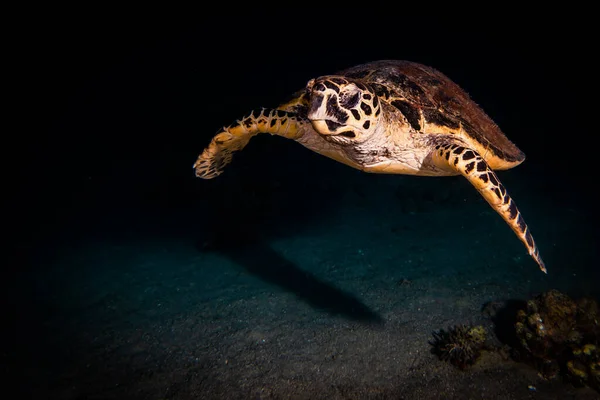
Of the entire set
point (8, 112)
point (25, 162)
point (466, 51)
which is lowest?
point (25, 162)

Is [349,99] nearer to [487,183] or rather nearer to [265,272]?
[487,183]

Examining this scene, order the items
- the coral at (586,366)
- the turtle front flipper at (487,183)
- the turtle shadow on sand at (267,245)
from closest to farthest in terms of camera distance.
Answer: the turtle front flipper at (487,183)
the coral at (586,366)
the turtle shadow on sand at (267,245)

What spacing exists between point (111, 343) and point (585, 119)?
37249 mm

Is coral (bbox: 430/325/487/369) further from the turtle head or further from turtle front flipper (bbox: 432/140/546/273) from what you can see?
the turtle head

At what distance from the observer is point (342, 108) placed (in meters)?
2.60

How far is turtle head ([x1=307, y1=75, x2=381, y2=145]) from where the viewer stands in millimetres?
2488

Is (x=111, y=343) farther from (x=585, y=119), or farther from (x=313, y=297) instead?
(x=585, y=119)

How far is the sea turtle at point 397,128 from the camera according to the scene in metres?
2.65

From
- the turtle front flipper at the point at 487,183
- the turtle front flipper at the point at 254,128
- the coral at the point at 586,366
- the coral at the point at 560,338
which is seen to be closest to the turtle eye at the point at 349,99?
the turtle front flipper at the point at 487,183

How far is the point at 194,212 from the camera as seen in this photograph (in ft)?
35.4

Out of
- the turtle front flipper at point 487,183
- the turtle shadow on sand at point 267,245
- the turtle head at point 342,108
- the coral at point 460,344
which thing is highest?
the turtle head at point 342,108

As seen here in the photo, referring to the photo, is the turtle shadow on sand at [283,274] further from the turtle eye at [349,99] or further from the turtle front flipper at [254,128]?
the turtle eye at [349,99]

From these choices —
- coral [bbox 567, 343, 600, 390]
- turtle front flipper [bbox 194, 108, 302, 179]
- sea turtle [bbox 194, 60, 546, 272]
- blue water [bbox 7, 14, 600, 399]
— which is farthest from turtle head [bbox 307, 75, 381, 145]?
coral [bbox 567, 343, 600, 390]

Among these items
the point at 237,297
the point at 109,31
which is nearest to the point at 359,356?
the point at 237,297
